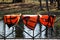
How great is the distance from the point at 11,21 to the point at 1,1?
8.31 m

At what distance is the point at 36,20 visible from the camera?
7.05 meters

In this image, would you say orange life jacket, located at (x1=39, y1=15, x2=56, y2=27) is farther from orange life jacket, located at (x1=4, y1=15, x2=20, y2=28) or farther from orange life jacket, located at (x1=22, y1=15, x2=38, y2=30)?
orange life jacket, located at (x1=4, y1=15, x2=20, y2=28)

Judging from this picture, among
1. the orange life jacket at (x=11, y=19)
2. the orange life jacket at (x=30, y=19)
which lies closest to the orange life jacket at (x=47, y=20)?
the orange life jacket at (x=30, y=19)

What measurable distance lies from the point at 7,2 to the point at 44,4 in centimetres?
227

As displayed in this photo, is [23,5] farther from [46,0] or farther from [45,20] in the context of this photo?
[45,20]

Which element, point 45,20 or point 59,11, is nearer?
point 45,20

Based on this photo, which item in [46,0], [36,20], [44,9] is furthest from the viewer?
[44,9]

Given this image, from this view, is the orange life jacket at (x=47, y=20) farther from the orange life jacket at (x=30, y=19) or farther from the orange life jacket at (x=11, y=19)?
the orange life jacket at (x=11, y=19)

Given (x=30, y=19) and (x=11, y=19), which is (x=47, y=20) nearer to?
(x=30, y=19)

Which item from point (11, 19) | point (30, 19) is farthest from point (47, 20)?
point (11, 19)

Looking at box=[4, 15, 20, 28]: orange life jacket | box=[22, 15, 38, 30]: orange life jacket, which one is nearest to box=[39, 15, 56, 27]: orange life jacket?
box=[22, 15, 38, 30]: orange life jacket

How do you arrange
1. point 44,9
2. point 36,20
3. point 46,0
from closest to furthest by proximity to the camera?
point 36,20, point 46,0, point 44,9

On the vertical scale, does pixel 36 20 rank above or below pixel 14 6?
above

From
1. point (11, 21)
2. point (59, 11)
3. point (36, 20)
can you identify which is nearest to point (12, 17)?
point (11, 21)
